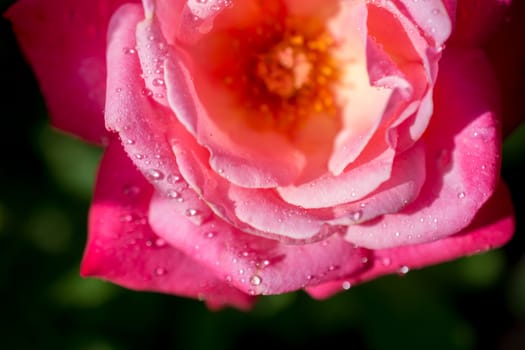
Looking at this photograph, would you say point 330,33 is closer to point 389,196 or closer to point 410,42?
point 410,42

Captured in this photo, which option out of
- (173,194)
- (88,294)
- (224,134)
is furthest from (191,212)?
(88,294)

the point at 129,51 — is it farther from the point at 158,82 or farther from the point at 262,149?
the point at 262,149

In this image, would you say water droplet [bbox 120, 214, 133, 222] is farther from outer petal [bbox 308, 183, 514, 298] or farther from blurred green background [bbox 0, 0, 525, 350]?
blurred green background [bbox 0, 0, 525, 350]

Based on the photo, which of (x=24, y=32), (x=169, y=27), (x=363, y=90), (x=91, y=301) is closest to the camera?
(x=169, y=27)

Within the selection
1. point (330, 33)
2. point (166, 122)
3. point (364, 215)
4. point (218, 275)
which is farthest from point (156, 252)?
point (330, 33)

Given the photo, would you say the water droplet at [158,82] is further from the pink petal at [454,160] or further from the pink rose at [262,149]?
the pink petal at [454,160]

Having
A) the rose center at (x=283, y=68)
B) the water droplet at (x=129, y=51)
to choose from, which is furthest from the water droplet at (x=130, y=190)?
the rose center at (x=283, y=68)
